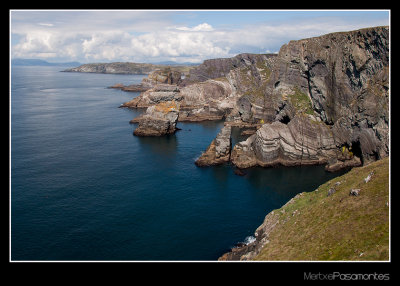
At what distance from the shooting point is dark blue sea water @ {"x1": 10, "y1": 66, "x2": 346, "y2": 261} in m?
51.2

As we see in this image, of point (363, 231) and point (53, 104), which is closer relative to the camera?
point (363, 231)

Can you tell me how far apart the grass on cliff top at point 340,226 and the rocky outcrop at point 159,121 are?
81.9m

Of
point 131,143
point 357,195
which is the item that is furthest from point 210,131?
point 357,195

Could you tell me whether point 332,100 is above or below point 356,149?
above

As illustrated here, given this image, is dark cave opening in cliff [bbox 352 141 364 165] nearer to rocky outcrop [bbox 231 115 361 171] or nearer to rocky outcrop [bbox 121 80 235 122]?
rocky outcrop [bbox 231 115 361 171]

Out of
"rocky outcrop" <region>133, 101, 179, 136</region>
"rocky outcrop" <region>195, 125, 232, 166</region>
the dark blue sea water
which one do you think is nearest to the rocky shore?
"rocky outcrop" <region>195, 125, 232, 166</region>

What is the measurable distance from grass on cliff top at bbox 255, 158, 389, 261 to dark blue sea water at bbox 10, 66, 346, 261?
566 inches

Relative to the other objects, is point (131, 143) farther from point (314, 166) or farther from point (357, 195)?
point (357, 195)

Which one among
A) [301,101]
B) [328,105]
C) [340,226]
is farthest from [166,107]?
[340,226]

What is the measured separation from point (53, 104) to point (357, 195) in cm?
18784

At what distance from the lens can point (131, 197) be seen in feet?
225

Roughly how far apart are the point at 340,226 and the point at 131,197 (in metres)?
46.2

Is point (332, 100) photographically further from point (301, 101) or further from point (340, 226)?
point (340, 226)
